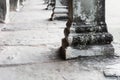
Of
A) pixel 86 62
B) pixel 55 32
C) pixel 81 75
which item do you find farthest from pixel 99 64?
pixel 55 32

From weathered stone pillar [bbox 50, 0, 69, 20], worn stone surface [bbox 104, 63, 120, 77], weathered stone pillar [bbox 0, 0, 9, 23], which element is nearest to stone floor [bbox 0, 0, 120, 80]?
worn stone surface [bbox 104, 63, 120, 77]

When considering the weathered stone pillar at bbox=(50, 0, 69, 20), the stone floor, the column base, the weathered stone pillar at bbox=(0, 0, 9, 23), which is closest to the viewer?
the stone floor

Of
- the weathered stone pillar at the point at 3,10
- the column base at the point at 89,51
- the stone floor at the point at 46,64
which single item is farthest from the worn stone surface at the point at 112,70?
the weathered stone pillar at the point at 3,10

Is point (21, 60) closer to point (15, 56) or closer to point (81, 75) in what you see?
point (15, 56)

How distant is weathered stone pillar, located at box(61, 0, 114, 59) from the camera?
106 inches

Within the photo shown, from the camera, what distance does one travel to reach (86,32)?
2.79m

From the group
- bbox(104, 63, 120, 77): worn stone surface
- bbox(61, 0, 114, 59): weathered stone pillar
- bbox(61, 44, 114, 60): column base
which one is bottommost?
bbox(104, 63, 120, 77): worn stone surface

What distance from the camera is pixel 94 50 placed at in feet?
8.80

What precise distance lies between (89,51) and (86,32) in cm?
24

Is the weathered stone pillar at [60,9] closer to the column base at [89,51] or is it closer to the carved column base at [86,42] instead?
the carved column base at [86,42]

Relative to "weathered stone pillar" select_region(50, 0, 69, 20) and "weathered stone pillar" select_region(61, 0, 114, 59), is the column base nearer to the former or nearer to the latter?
"weathered stone pillar" select_region(61, 0, 114, 59)

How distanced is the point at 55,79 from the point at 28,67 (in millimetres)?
419

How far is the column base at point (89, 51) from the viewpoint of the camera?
263 centimetres

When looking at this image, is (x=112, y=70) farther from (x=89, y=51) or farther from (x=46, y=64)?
(x=46, y=64)
